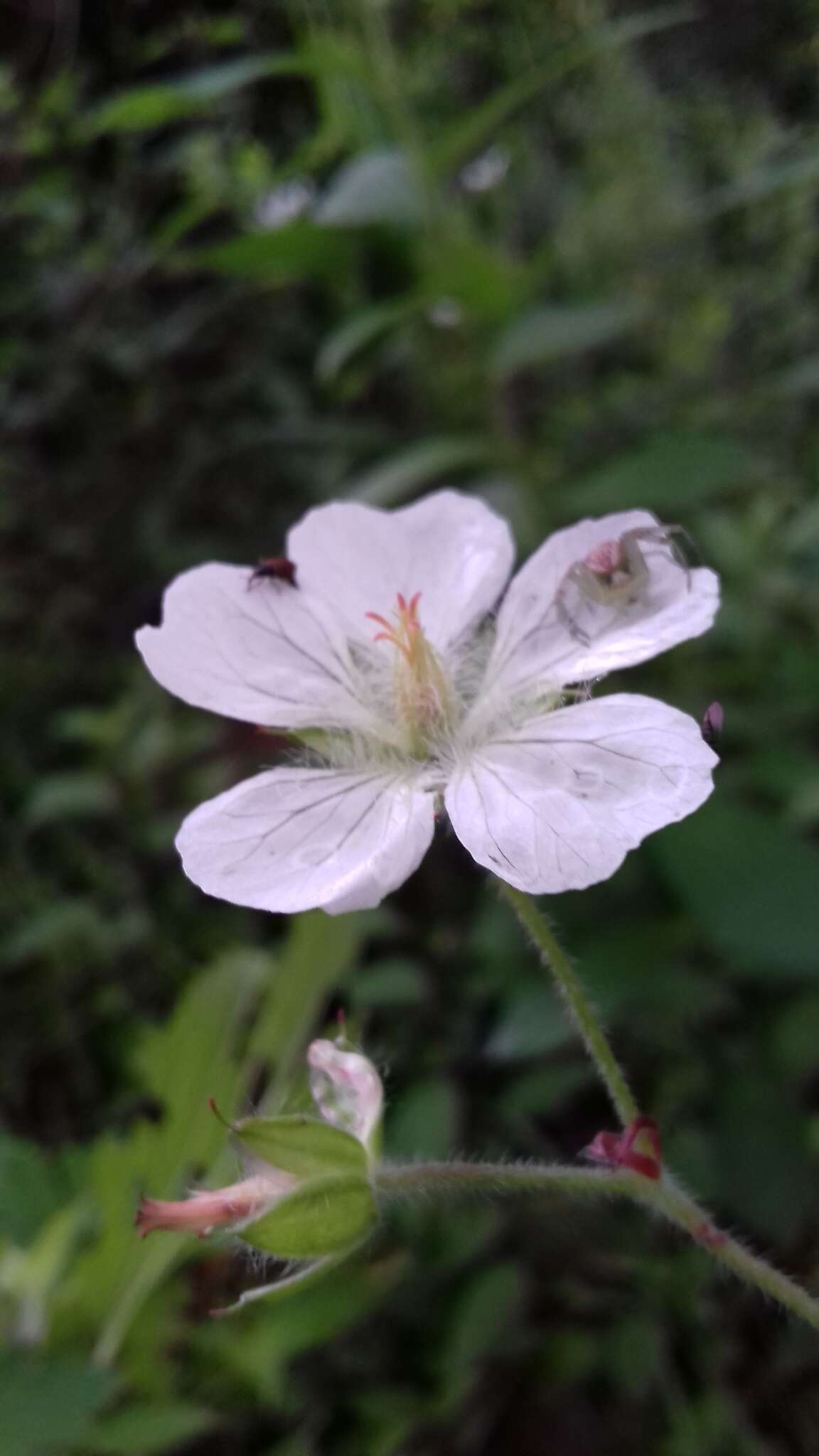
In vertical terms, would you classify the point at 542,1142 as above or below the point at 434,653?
below

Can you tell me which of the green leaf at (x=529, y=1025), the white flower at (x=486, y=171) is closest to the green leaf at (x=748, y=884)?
the green leaf at (x=529, y=1025)

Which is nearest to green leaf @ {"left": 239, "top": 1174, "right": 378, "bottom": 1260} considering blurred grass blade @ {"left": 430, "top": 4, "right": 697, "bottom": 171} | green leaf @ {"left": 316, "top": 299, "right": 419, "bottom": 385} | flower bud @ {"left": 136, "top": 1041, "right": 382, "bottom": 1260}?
flower bud @ {"left": 136, "top": 1041, "right": 382, "bottom": 1260}

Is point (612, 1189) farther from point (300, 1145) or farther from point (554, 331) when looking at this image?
point (554, 331)

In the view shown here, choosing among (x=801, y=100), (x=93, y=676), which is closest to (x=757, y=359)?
(x=801, y=100)

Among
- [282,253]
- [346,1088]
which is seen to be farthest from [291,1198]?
[282,253]

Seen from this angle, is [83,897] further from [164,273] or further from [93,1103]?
[164,273]

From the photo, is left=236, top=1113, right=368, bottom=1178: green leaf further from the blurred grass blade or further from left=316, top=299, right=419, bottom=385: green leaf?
the blurred grass blade
